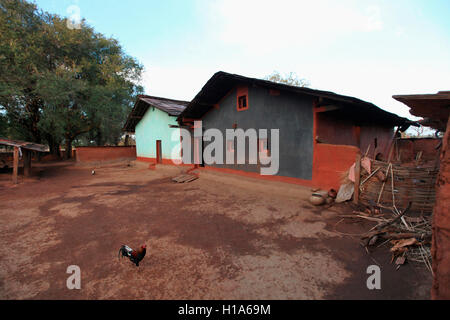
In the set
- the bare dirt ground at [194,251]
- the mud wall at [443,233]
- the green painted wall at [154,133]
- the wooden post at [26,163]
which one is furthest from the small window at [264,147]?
the wooden post at [26,163]

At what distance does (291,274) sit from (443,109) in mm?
4073

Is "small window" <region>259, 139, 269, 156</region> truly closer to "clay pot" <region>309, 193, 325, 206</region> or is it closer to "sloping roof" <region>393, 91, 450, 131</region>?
"clay pot" <region>309, 193, 325, 206</region>

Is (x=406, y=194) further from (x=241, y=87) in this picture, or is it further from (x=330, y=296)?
(x=241, y=87)

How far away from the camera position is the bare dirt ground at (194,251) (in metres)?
2.96

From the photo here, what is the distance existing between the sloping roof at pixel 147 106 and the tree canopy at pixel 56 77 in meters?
→ 2.12

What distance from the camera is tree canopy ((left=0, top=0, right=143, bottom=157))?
1642 centimetres

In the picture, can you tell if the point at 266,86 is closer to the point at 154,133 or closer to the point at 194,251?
the point at 194,251

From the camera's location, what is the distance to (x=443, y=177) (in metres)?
2.28

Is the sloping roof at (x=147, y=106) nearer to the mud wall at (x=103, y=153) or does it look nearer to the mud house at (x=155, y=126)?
the mud house at (x=155, y=126)

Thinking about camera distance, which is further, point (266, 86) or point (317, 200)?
point (266, 86)

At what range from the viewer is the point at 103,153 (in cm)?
1944

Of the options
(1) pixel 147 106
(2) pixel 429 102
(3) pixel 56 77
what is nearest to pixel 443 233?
(2) pixel 429 102

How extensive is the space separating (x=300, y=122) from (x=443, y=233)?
19.6 feet

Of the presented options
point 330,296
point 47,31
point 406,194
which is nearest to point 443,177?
point 330,296
